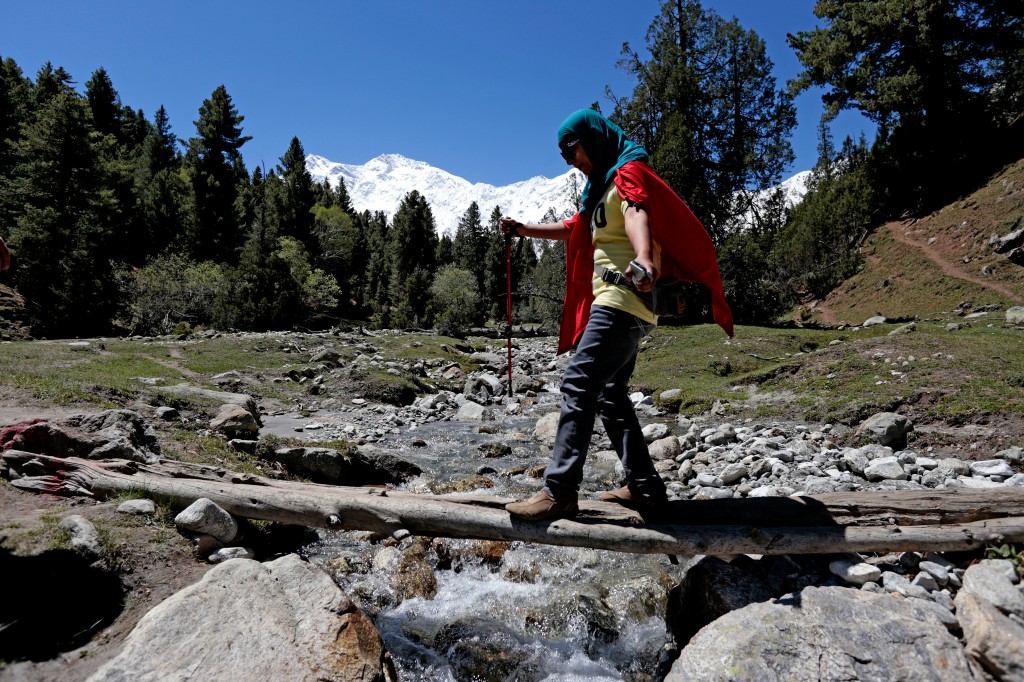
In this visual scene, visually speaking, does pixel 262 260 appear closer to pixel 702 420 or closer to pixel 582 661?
pixel 702 420

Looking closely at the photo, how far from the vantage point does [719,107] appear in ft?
103

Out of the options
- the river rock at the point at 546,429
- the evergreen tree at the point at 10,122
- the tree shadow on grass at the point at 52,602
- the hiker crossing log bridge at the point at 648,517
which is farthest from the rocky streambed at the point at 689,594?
the evergreen tree at the point at 10,122

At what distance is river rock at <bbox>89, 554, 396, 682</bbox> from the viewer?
304 cm

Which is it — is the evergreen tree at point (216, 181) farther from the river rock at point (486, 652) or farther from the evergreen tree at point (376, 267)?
the river rock at point (486, 652)

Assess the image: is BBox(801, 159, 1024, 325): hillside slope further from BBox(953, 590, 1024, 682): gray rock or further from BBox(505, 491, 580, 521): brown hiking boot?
BBox(505, 491, 580, 521): brown hiking boot

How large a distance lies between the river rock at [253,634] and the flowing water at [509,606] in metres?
1.15

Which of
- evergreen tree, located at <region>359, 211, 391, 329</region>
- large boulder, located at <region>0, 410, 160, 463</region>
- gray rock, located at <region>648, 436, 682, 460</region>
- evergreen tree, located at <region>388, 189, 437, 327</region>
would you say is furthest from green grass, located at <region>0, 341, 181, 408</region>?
evergreen tree, located at <region>388, 189, 437, 327</region>

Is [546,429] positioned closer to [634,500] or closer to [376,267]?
[634,500]

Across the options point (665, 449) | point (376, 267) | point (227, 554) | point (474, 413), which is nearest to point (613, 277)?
point (227, 554)

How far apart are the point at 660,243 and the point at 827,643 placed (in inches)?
111

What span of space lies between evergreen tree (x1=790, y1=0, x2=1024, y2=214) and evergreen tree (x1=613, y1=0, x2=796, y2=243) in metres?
9.38

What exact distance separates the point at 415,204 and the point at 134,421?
226ft

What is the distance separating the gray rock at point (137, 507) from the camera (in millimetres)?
4602

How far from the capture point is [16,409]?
8125mm
